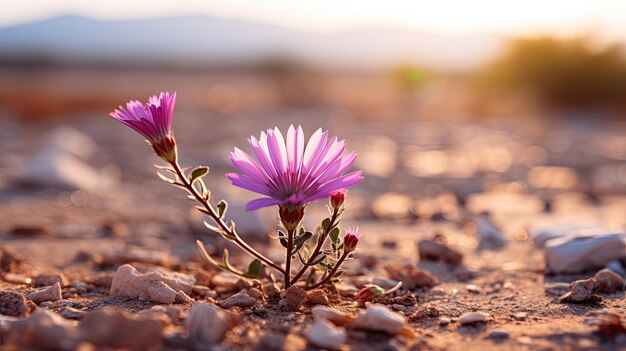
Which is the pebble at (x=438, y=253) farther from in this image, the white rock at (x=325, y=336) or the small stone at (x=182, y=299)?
the white rock at (x=325, y=336)

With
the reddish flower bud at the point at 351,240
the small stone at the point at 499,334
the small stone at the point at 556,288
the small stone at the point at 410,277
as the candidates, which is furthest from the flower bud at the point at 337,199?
the small stone at the point at 556,288

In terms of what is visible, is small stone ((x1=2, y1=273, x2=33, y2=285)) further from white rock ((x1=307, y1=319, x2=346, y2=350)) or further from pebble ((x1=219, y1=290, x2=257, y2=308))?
white rock ((x1=307, y1=319, x2=346, y2=350))

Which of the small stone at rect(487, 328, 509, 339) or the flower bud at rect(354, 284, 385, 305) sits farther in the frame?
the flower bud at rect(354, 284, 385, 305)

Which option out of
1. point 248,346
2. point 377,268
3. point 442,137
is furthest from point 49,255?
point 442,137

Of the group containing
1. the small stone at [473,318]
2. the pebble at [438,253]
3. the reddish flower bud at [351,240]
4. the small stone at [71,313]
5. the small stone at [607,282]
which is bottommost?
the small stone at [71,313]

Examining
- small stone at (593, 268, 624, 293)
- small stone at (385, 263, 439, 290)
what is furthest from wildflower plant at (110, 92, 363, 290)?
small stone at (593, 268, 624, 293)

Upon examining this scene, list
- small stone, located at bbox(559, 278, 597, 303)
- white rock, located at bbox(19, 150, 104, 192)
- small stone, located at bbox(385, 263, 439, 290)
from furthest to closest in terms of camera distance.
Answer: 1. white rock, located at bbox(19, 150, 104, 192)
2. small stone, located at bbox(385, 263, 439, 290)
3. small stone, located at bbox(559, 278, 597, 303)
